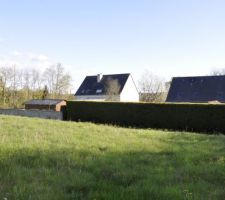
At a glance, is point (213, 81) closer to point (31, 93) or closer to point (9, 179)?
point (31, 93)

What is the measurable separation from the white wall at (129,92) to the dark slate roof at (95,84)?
98 cm

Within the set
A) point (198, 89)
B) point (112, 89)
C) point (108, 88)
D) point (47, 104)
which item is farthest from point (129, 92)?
point (198, 89)

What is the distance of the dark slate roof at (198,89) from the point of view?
172 ft

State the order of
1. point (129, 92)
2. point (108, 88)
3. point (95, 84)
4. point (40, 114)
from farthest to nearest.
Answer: point (95, 84) → point (129, 92) → point (108, 88) → point (40, 114)

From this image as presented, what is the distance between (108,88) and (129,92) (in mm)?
4466

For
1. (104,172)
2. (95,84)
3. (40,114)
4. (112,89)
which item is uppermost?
(95,84)

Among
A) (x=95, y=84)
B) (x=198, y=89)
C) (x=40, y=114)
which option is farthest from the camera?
(x=95, y=84)

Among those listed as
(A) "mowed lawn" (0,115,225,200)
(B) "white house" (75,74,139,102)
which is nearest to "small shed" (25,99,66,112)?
(B) "white house" (75,74,139,102)

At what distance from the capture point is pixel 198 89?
53625mm

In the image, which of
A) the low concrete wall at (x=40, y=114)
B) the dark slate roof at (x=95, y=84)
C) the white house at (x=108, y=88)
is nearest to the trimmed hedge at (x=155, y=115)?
the low concrete wall at (x=40, y=114)

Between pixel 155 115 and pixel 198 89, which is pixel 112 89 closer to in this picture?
pixel 198 89

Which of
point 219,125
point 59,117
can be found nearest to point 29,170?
point 219,125

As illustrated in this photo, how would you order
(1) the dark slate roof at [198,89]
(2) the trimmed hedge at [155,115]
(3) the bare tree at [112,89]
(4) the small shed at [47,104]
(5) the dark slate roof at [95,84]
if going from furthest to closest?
(5) the dark slate roof at [95,84] → (3) the bare tree at [112,89] → (4) the small shed at [47,104] → (1) the dark slate roof at [198,89] → (2) the trimmed hedge at [155,115]

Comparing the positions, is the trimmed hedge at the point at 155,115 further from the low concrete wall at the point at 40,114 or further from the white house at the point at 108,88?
the white house at the point at 108,88
